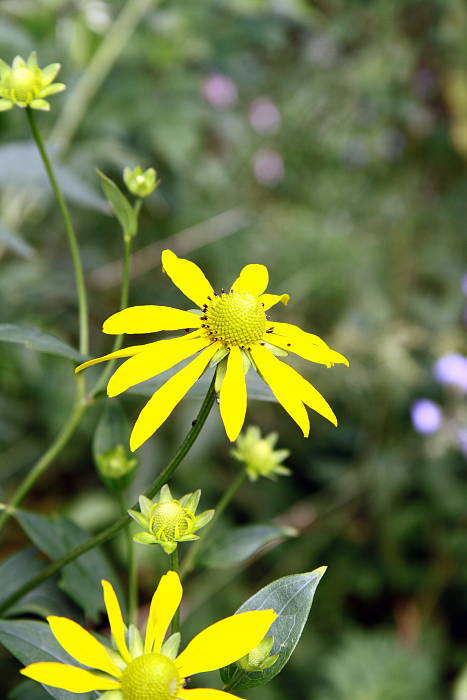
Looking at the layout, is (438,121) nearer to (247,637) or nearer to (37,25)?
(37,25)

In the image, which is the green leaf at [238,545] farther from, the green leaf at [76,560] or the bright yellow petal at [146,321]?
the bright yellow petal at [146,321]

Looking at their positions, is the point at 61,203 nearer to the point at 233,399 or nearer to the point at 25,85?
the point at 25,85

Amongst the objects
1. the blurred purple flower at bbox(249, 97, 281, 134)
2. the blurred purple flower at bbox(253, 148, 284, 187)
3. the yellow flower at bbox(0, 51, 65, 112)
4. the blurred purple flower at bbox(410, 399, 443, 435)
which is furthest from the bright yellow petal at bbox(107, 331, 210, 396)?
the blurred purple flower at bbox(249, 97, 281, 134)

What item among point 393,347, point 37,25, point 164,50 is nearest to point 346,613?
point 393,347

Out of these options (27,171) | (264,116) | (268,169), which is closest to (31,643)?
(27,171)

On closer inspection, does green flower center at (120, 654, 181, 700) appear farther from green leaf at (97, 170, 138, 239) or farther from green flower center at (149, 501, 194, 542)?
green leaf at (97, 170, 138, 239)

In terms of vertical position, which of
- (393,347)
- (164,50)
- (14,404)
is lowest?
(393,347)
